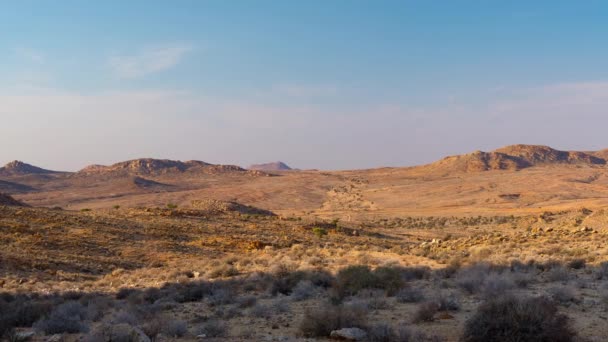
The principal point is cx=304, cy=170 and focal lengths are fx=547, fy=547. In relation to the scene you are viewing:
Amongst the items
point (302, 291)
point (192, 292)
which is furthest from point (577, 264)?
point (192, 292)

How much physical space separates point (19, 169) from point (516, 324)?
17702cm

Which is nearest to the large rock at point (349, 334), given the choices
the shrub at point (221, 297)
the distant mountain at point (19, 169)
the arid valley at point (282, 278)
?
the arid valley at point (282, 278)

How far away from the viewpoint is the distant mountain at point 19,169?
6104 inches

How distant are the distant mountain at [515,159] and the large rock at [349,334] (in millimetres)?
123727

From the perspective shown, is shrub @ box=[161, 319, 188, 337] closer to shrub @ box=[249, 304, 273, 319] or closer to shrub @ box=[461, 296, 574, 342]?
shrub @ box=[249, 304, 273, 319]

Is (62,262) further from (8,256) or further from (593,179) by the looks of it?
(593,179)

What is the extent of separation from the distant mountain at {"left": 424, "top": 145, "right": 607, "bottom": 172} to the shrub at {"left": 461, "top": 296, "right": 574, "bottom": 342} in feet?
406

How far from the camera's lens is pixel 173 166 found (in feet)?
520

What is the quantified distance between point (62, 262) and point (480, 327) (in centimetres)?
1890

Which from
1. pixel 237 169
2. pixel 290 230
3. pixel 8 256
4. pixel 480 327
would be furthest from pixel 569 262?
pixel 237 169

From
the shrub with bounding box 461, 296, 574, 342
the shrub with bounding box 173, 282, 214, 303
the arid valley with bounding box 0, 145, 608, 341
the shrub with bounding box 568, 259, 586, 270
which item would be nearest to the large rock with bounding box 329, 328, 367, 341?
the arid valley with bounding box 0, 145, 608, 341

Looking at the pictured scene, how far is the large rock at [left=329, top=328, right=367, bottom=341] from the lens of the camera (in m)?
8.62

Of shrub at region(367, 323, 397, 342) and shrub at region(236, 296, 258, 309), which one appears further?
shrub at region(236, 296, 258, 309)

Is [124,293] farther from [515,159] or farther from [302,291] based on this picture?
[515,159]
